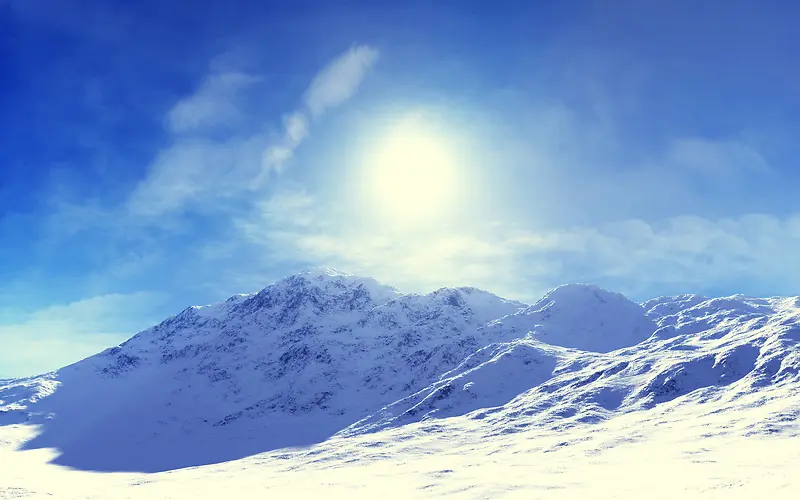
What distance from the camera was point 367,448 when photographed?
165 metres

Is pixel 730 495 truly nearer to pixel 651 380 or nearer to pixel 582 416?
pixel 582 416

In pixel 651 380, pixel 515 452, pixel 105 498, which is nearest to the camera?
pixel 105 498

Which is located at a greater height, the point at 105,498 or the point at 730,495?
the point at 105,498

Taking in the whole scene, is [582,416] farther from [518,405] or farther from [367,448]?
[367,448]

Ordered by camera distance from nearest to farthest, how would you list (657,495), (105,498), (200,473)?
(657,495), (105,498), (200,473)

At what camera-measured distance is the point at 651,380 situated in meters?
183

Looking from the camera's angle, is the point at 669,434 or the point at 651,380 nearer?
the point at 669,434

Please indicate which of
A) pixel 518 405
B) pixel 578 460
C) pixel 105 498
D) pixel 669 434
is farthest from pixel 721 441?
pixel 105 498

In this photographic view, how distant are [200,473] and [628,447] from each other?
120 meters

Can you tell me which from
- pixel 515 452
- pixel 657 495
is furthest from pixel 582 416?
pixel 657 495

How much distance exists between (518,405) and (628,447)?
277ft

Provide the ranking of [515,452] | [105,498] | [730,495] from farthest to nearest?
[515,452] < [105,498] < [730,495]

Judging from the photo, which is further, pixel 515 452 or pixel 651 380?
pixel 651 380

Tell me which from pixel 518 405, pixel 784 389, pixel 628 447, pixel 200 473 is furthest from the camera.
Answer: pixel 518 405
